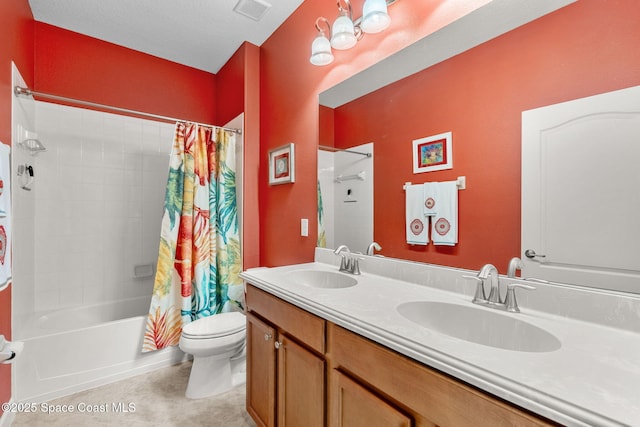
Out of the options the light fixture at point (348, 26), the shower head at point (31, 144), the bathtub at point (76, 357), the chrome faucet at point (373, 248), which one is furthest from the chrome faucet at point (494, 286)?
the shower head at point (31, 144)

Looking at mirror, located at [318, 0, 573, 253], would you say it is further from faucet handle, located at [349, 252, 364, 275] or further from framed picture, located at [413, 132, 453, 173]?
framed picture, located at [413, 132, 453, 173]

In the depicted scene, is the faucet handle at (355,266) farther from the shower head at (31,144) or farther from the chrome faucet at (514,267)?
the shower head at (31,144)

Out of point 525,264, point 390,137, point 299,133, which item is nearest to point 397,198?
point 390,137

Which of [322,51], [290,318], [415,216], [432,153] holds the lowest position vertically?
[290,318]

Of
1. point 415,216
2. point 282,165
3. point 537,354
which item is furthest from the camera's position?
point 282,165

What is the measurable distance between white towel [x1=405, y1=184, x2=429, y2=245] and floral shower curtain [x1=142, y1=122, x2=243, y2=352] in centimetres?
155

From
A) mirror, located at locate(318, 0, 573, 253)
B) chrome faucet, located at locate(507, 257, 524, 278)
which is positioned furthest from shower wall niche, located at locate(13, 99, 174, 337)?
chrome faucet, located at locate(507, 257, 524, 278)

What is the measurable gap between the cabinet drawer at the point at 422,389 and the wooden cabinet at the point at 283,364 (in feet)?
0.47

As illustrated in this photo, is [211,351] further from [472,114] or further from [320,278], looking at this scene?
[472,114]

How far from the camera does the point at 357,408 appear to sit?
843 mm

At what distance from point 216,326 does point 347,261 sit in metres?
Result: 1.02

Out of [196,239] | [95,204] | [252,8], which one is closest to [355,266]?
[196,239]

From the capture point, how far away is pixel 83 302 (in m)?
2.40

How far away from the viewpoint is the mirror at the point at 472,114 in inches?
36.9
